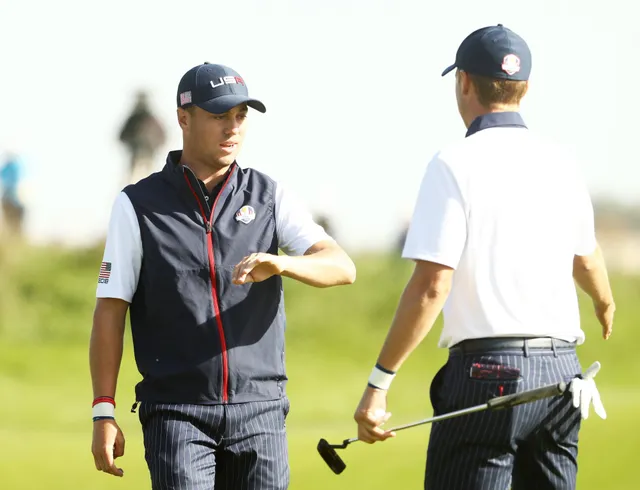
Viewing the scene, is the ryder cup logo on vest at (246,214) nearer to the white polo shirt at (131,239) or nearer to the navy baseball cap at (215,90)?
the white polo shirt at (131,239)

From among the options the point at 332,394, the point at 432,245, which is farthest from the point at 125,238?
the point at 332,394

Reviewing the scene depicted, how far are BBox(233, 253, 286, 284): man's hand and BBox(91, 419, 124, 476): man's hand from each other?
29.7 inches

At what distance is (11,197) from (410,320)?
1841 centimetres

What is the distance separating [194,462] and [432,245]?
48.2 inches

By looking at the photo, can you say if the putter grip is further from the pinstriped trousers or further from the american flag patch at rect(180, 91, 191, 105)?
the american flag patch at rect(180, 91, 191, 105)

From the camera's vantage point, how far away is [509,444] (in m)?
3.96

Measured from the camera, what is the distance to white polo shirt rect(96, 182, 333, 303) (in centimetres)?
451

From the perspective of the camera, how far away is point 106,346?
14.9 feet

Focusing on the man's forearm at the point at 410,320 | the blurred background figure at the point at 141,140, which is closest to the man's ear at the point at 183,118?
the man's forearm at the point at 410,320

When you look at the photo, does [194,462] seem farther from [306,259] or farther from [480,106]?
[480,106]

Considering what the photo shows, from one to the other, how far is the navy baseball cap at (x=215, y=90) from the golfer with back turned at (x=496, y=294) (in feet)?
3.06

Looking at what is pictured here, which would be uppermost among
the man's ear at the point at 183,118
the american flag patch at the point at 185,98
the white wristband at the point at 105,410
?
the american flag patch at the point at 185,98

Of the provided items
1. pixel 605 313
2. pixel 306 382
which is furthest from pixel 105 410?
pixel 306 382

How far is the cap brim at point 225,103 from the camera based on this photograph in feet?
15.0
